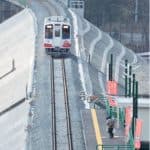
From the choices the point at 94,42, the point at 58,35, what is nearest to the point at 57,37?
the point at 58,35

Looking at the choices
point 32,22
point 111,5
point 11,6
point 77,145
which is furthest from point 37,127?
point 111,5

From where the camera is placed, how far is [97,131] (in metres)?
26.0

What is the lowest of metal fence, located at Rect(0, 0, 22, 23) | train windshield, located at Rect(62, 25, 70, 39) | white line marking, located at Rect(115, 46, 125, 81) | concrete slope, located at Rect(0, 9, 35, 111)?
white line marking, located at Rect(115, 46, 125, 81)

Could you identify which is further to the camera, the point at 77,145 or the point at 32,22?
the point at 32,22

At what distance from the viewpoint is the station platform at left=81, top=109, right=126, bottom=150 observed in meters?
24.6

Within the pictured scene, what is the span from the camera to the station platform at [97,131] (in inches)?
967

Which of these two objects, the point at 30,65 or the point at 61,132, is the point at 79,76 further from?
the point at 61,132

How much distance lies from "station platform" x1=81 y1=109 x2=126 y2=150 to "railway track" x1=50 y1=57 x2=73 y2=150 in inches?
28.2

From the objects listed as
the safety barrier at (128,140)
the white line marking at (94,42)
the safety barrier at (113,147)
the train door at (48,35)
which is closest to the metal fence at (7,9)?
the white line marking at (94,42)

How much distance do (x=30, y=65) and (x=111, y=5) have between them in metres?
59.9

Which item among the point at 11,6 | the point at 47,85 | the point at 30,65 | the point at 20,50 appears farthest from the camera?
the point at 11,6

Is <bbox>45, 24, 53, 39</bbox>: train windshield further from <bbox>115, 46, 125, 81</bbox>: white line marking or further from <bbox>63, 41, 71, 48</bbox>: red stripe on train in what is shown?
<bbox>115, 46, 125, 81</bbox>: white line marking

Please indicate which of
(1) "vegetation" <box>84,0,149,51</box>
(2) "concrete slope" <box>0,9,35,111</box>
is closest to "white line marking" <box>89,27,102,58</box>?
(2) "concrete slope" <box>0,9,35,111</box>

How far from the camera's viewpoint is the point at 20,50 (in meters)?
55.2
